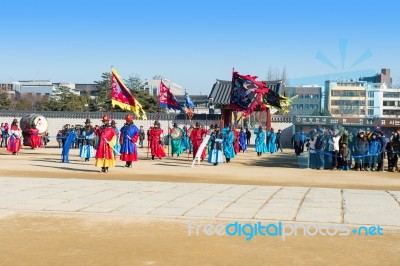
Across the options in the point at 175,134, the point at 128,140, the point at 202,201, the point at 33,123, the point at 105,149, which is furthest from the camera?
the point at 33,123

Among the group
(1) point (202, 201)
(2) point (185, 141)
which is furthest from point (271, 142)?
(1) point (202, 201)

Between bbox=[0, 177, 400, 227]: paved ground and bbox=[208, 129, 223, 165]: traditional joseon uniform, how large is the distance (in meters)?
6.76

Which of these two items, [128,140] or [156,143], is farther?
[156,143]

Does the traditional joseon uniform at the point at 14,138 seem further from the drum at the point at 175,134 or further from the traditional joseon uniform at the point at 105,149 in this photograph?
the traditional joseon uniform at the point at 105,149

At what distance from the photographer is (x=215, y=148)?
59.9ft

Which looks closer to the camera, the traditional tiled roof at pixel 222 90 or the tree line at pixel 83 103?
the traditional tiled roof at pixel 222 90

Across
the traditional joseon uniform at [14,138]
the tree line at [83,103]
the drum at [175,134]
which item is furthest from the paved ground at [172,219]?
the tree line at [83,103]

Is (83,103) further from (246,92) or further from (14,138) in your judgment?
(246,92)

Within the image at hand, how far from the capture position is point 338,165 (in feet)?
59.7

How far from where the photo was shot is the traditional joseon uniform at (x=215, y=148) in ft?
59.4

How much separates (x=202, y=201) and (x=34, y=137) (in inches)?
822

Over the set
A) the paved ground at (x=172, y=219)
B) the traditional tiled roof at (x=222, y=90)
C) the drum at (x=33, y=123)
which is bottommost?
the paved ground at (x=172, y=219)

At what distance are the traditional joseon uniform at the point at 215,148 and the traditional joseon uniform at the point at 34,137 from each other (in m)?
12.7

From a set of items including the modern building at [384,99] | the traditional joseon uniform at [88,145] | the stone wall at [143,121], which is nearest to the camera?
the traditional joseon uniform at [88,145]
